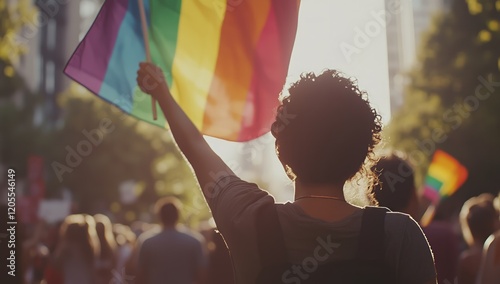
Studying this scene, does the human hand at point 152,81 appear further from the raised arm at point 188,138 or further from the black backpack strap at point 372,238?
the black backpack strap at point 372,238

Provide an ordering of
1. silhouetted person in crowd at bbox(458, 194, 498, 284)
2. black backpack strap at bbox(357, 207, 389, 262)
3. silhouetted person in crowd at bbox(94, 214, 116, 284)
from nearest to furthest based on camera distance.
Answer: black backpack strap at bbox(357, 207, 389, 262) → silhouetted person in crowd at bbox(458, 194, 498, 284) → silhouetted person in crowd at bbox(94, 214, 116, 284)

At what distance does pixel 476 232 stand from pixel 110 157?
5059 cm

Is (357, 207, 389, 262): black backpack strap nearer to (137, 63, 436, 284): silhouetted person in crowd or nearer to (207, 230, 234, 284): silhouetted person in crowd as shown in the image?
(137, 63, 436, 284): silhouetted person in crowd

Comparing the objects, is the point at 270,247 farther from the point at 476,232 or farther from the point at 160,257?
the point at 160,257

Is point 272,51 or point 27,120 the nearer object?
point 272,51

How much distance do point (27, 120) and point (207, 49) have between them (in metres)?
46.9

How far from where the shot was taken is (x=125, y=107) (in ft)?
15.6

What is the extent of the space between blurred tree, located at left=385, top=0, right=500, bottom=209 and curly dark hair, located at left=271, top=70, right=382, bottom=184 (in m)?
31.2

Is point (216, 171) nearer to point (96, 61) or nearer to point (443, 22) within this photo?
point (96, 61)

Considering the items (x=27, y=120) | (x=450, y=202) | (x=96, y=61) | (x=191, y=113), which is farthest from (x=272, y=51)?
(x=27, y=120)

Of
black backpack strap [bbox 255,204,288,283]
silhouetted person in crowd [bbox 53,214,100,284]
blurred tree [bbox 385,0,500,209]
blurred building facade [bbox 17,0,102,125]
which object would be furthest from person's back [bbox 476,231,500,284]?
blurred building facade [bbox 17,0,102,125]

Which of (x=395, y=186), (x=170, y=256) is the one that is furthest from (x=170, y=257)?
(x=395, y=186)

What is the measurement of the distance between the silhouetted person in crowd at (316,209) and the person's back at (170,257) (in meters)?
5.85

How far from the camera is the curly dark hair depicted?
2.79 m
